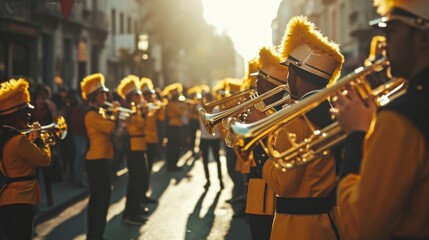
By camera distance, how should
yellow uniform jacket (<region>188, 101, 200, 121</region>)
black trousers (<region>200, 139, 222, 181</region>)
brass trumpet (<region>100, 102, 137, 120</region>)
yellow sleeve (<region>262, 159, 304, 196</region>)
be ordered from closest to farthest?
yellow sleeve (<region>262, 159, 304, 196</region>)
brass trumpet (<region>100, 102, 137, 120</region>)
black trousers (<region>200, 139, 222, 181</region>)
yellow uniform jacket (<region>188, 101, 200, 121</region>)

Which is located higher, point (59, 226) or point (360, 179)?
point (360, 179)

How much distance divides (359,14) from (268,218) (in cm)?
2882

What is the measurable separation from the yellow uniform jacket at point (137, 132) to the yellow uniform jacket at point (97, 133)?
173cm

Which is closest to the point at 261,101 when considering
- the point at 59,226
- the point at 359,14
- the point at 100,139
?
the point at 100,139

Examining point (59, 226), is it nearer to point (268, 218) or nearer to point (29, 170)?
point (29, 170)

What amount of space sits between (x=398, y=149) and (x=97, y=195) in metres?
6.17

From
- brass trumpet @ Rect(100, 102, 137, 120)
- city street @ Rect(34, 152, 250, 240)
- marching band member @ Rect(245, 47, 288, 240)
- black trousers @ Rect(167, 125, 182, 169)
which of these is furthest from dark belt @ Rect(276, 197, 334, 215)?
black trousers @ Rect(167, 125, 182, 169)

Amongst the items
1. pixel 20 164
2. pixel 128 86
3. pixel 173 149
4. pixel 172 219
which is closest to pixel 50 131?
pixel 20 164

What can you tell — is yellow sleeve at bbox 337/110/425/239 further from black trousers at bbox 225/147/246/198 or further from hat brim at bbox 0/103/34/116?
black trousers at bbox 225/147/246/198

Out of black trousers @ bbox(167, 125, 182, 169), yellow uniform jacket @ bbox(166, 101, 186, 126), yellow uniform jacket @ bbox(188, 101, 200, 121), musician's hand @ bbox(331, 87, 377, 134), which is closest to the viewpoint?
musician's hand @ bbox(331, 87, 377, 134)

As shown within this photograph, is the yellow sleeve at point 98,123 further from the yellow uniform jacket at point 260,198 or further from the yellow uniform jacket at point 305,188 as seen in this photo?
the yellow uniform jacket at point 305,188

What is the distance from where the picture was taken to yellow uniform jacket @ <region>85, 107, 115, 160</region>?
323 inches

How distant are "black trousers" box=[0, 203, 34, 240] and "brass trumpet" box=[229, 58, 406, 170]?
3.25 metres

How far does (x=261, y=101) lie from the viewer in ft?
16.2
